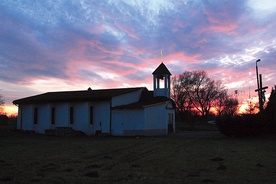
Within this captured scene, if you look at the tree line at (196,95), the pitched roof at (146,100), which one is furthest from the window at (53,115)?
the tree line at (196,95)

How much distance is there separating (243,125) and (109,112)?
12875 mm

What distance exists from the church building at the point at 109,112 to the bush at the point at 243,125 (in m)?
6.84

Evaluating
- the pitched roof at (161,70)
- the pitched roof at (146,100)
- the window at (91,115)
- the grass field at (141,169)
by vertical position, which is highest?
the pitched roof at (161,70)

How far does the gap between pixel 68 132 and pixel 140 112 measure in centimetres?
796

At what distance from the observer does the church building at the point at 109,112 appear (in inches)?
1156

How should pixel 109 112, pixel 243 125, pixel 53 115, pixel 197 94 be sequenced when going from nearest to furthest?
1. pixel 243 125
2. pixel 109 112
3. pixel 53 115
4. pixel 197 94

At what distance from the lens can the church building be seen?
2937 cm

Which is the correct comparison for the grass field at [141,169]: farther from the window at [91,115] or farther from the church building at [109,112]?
the window at [91,115]

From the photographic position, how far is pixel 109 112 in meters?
30.4

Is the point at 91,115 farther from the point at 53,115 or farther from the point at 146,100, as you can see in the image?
the point at 146,100

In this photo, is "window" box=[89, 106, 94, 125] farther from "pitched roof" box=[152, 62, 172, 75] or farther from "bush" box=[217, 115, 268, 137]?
"bush" box=[217, 115, 268, 137]

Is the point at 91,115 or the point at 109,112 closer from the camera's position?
the point at 109,112

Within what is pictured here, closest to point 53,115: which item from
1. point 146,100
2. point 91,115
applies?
point 91,115

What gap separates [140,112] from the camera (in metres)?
29.0
